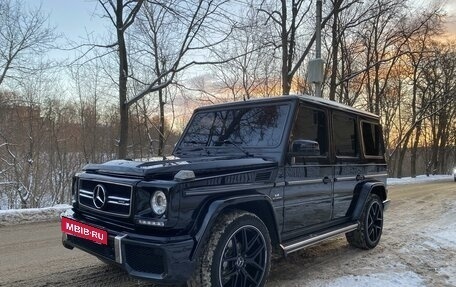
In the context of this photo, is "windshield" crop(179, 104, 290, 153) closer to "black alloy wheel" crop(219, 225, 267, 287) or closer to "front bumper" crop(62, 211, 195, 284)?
"black alloy wheel" crop(219, 225, 267, 287)

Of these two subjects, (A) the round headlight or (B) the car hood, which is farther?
(B) the car hood

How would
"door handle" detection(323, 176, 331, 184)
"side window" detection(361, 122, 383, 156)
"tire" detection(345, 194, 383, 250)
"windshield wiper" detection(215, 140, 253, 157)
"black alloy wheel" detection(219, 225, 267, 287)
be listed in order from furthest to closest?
1. "side window" detection(361, 122, 383, 156)
2. "tire" detection(345, 194, 383, 250)
3. "door handle" detection(323, 176, 331, 184)
4. "windshield wiper" detection(215, 140, 253, 157)
5. "black alloy wheel" detection(219, 225, 267, 287)

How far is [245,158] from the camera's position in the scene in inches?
169

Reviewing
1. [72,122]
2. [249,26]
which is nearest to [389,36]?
[249,26]

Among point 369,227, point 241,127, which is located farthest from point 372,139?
point 241,127

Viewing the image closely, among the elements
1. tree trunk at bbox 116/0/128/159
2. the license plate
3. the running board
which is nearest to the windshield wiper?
the running board

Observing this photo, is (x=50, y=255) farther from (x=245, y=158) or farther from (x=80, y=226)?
(x=245, y=158)

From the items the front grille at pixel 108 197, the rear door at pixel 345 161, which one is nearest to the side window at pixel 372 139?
the rear door at pixel 345 161

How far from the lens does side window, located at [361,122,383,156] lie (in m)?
6.37

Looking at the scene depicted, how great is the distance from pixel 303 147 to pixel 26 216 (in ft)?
21.4

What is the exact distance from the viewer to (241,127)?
4941 mm

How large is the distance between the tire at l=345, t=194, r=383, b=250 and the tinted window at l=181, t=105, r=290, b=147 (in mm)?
2431

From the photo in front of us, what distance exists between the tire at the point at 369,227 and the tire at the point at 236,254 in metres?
2.62

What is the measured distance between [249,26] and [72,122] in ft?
70.9
